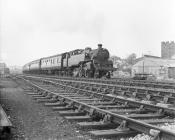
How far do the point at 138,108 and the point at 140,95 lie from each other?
96.6 inches

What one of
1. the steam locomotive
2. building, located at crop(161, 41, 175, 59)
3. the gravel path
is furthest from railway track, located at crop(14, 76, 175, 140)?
building, located at crop(161, 41, 175, 59)

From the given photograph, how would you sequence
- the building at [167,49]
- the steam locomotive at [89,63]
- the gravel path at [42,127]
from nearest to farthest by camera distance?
the gravel path at [42,127], the steam locomotive at [89,63], the building at [167,49]

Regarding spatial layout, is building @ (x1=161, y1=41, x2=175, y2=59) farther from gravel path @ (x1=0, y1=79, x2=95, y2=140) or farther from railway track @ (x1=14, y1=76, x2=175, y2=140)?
gravel path @ (x1=0, y1=79, x2=95, y2=140)

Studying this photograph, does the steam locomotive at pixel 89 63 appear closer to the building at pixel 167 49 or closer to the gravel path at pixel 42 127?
the gravel path at pixel 42 127

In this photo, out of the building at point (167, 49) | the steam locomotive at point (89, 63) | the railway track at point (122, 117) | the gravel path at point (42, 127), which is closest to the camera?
the railway track at point (122, 117)

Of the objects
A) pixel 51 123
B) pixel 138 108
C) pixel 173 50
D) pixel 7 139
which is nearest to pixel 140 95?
pixel 138 108

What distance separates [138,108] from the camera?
7477mm

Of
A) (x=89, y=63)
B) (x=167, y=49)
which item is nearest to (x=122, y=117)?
(x=89, y=63)

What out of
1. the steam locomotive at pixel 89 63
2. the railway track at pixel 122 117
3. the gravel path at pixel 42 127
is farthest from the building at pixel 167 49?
the gravel path at pixel 42 127

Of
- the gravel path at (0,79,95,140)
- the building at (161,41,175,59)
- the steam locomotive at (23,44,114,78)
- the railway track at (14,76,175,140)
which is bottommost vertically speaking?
the gravel path at (0,79,95,140)

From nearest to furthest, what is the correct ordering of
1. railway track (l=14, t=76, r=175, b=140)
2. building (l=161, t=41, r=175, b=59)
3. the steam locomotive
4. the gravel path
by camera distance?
1. railway track (l=14, t=76, r=175, b=140)
2. the gravel path
3. the steam locomotive
4. building (l=161, t=41, r=175, b=59)

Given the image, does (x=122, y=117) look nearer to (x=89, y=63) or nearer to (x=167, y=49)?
(x=89, y=63)

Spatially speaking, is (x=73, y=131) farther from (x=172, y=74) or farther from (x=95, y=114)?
(x=172, y=74)

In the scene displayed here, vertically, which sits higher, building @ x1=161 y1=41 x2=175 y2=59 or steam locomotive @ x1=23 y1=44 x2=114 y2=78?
building @ x1=161 y1=41 x2=175 y2=59
